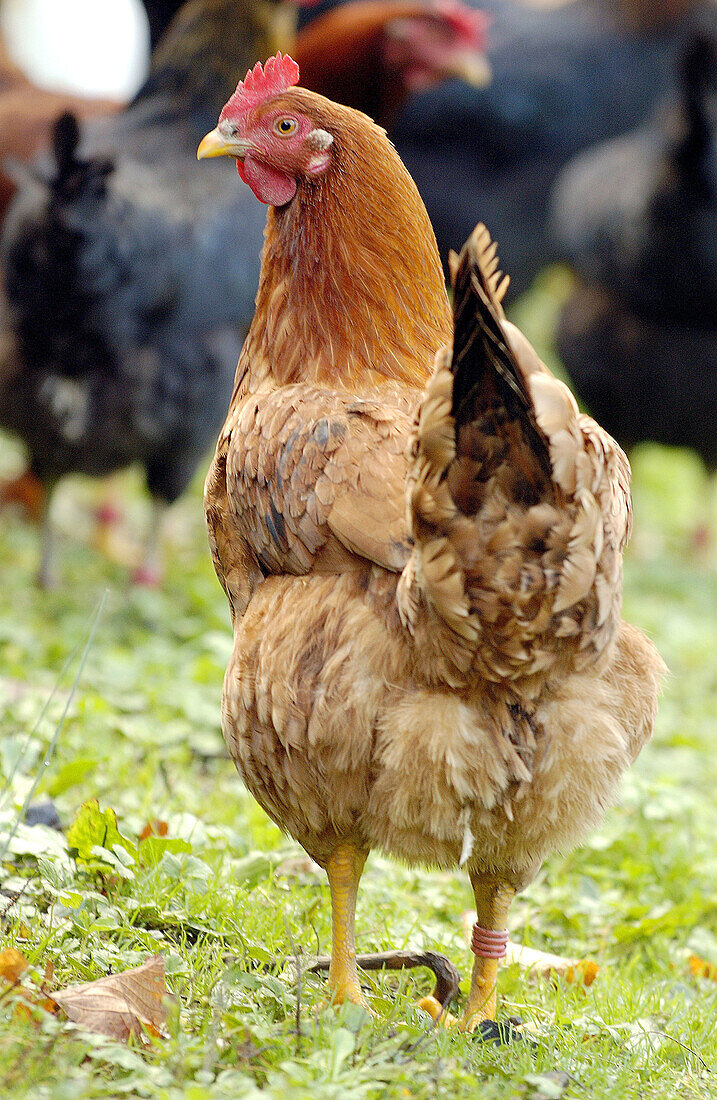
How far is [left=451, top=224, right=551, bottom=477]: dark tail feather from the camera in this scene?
1.97m

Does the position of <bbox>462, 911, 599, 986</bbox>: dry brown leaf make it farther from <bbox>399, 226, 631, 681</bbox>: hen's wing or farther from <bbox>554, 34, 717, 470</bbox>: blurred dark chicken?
<bbox>554, 34, 717, 470</bbox>: blurred dark chicken

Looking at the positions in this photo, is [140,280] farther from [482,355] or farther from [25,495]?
[482,355]

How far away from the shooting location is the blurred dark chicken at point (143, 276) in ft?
16.1

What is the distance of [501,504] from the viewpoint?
82.7 inches

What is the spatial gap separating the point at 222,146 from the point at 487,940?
2.09 meters

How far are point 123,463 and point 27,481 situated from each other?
138 cm

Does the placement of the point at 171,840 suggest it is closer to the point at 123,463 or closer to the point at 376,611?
the point at 376,611

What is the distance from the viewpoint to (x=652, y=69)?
8.55 metres

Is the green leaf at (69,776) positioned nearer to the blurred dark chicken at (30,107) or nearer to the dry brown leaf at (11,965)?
the dry brown leaf at (11,965)

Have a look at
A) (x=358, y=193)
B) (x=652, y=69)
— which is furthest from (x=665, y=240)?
(x=358, y=193)

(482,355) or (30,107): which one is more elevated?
(30,107)

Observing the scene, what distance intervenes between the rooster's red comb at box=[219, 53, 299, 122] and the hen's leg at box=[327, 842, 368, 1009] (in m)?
1.88

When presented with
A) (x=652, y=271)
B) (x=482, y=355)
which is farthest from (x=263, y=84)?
(x=652, y=271)

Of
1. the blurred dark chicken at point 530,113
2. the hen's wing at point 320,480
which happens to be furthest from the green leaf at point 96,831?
the blurred dark chicken at point 530,113
